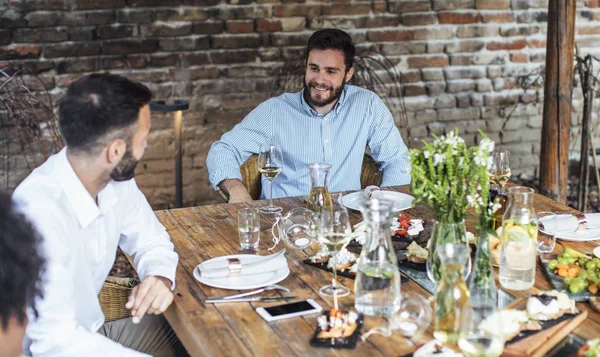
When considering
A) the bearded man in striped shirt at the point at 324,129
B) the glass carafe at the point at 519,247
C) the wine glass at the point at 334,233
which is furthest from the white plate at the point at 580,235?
the bearded man in striped shirt at the point at 324,129

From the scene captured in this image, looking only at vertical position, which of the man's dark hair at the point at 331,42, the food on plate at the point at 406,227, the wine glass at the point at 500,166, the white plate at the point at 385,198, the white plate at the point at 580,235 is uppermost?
the man's dark hair at the point at 331,42

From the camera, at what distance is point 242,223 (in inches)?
89.4

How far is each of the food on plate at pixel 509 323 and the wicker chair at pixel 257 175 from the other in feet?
5.05

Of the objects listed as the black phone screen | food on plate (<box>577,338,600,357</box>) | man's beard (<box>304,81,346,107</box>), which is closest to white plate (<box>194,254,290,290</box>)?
the black phone screen

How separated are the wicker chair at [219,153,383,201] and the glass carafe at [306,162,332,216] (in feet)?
2.45

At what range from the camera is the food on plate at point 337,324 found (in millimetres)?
1677

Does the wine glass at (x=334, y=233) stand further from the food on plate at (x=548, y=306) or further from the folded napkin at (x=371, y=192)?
the folded napkin at (x=371, y=192)

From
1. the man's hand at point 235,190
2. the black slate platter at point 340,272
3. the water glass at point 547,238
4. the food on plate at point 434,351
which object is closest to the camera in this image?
the food on plate at point 434,351

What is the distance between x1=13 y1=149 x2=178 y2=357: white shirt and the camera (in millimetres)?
1753

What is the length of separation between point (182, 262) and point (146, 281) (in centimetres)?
23

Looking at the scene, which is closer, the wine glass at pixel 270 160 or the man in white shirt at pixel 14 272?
the man in white shirt at pixel 14 272

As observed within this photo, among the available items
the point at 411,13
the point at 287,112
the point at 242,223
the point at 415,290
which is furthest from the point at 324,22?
the point at 415,290

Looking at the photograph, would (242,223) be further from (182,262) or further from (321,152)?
(321,152)

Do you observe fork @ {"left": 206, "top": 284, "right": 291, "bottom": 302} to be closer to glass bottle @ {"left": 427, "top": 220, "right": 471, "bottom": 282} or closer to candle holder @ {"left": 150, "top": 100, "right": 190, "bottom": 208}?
glass bottle @ {"left": 427, "top": 220, "right": 471, "bottom": 282}
